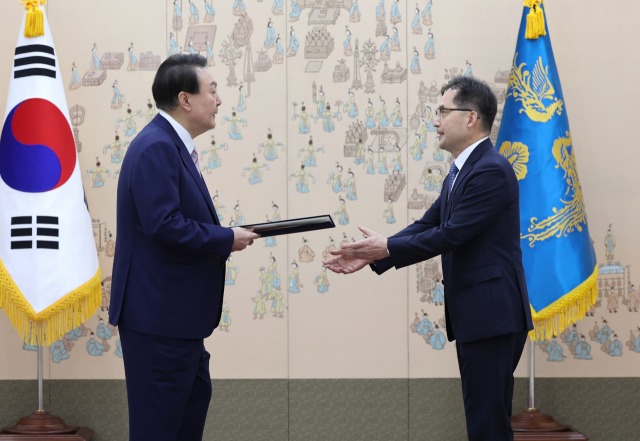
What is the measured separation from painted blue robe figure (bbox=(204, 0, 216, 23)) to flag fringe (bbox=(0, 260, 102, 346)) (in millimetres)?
1632

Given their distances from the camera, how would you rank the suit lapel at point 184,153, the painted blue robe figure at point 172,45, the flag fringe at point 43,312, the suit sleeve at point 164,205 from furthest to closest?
the painted blue robe figure at point 172,45, the flag fringe at point 43,312, the suit lapel at point 184,153, the suit sleeve at point 164,205

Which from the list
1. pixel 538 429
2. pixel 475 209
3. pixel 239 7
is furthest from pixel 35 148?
pixel 538 429

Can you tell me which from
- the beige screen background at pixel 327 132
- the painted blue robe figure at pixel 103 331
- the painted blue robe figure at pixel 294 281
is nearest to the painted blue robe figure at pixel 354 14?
the beige screen background at pixel 327 132

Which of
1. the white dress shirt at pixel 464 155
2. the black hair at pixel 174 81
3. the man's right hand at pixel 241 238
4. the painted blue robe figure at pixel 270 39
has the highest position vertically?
the painted blue robe figure at pixel 270 39

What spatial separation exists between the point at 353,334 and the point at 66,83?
7.39ft

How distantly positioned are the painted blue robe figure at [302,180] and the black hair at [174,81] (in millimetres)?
1430

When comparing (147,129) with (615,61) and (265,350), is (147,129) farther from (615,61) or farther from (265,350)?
(615,61)

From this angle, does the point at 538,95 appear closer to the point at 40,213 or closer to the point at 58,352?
the point at 40,213

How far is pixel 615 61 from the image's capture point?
11.8 ft

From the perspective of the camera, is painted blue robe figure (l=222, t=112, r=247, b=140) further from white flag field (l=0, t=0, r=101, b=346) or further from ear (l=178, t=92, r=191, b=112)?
ear (l=178, t=92, r=191, b=112)

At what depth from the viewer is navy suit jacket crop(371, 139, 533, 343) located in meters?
2.17

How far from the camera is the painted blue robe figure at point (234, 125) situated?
11.8ft

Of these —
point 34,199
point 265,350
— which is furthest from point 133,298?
point 265,350

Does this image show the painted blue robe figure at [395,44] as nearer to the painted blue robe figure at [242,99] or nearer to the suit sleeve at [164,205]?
the painted blue robe figure at [242,99]
